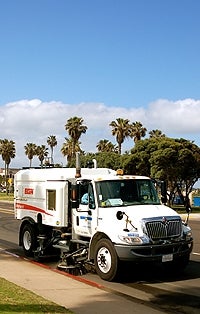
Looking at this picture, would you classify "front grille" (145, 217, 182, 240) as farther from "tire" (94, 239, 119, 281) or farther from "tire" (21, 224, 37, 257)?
"tire" (21, 224, 37, 257)

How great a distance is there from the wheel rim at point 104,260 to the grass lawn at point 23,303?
7.99ft

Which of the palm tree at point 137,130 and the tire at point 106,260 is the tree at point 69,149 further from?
the tire at point 106,260

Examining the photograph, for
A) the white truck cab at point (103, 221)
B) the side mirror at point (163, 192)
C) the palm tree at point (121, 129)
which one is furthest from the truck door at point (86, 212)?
the palm tree at point (121, 129)

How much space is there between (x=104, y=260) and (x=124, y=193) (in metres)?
1.66

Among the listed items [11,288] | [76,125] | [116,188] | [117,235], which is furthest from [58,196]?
[76,125]

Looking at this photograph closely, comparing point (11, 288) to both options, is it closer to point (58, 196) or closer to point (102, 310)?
point (102, 310)

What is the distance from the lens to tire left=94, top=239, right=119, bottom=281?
35.3 feet

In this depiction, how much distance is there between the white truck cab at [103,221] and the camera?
1070 centimetres

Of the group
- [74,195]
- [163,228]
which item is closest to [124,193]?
[74,195]

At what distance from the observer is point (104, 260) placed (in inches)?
436

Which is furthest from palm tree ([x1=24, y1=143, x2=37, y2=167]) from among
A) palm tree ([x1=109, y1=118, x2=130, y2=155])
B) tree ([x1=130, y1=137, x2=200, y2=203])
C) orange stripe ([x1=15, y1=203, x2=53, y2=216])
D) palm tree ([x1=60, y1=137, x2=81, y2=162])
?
orange stripe ([x1=15, y1=203, x2=53, y2=216])

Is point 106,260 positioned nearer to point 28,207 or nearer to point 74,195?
point 74,195

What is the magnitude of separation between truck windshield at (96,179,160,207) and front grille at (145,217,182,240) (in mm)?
946

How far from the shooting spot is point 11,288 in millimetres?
9047
